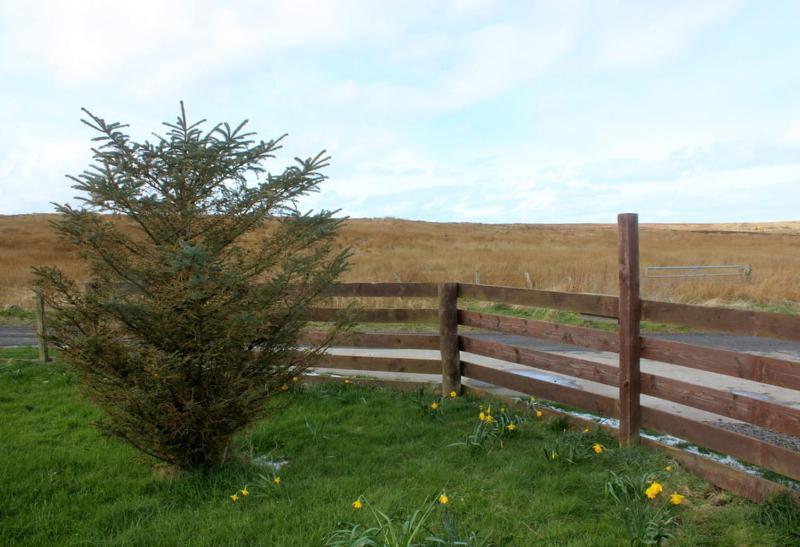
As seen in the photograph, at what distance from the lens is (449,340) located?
23.9 feet

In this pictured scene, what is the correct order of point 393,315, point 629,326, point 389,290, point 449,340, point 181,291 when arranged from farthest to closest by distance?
point 393,315 → point 389,290 → point 449,340 → point 629,326 → point 181,291

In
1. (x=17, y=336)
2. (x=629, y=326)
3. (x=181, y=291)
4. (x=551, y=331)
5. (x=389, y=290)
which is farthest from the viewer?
(x=17, y=336)

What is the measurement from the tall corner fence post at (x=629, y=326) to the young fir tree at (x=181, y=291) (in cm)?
250

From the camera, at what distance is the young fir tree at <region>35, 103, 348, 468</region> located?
14.2 ft

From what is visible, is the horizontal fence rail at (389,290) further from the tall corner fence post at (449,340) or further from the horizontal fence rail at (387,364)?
the horizontal fence rail at (387,364)

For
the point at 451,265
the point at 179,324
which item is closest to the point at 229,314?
the point at 179,324

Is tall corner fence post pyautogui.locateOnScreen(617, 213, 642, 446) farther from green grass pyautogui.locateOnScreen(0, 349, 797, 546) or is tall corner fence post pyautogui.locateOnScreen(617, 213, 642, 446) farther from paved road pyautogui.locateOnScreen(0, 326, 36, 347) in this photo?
paved road pyautogui.locateOnScreen(0, 326, 36, 347)

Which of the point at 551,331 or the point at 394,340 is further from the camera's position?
the point at 394,340

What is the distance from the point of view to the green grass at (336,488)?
3.79m

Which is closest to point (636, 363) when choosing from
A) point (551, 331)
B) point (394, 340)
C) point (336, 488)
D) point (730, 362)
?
point (730, 362)

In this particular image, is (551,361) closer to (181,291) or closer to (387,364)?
(387,364)

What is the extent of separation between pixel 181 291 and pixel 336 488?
1.71 meters

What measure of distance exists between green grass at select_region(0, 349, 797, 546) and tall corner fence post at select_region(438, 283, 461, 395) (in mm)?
843

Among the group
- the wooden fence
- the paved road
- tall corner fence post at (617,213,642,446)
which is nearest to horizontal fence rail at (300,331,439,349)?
the wooden fence
